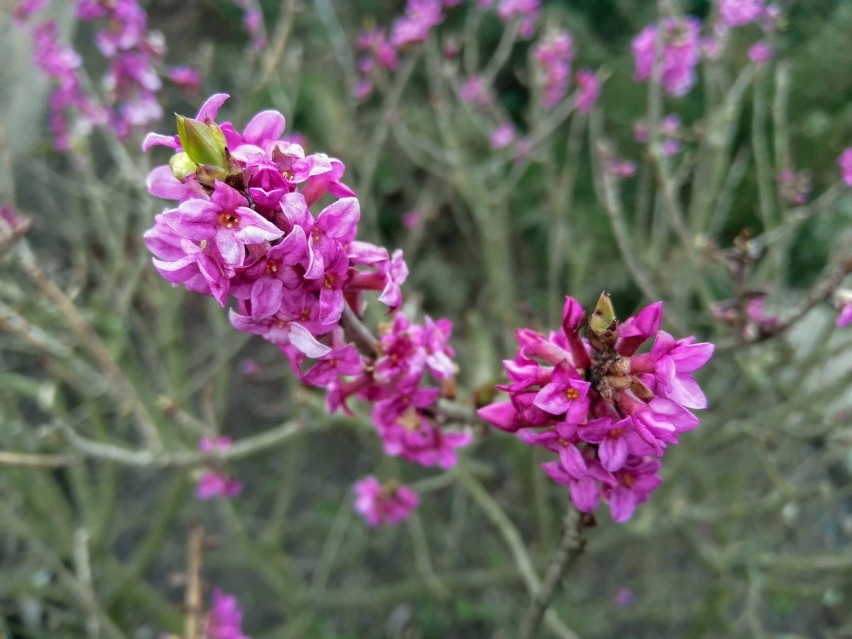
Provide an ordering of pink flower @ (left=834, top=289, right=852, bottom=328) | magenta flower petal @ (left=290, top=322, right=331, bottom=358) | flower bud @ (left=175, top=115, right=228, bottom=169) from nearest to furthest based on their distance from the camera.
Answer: flower bud @ (left=175, top=115, right=228, bottom=169) → magenta flower petal @ (left=290, top=322, right=331, bottom=358) → pink flower @ (left=834, top=289, right=852, bottom=328)

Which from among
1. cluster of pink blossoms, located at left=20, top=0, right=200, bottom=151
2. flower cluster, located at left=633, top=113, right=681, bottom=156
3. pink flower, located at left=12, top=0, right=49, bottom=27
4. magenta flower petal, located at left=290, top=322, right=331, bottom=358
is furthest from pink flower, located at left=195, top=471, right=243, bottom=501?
flower cluster, located at left=633, top=113, right=681, bottom=156

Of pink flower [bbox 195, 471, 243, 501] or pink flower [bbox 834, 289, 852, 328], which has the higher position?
pink flower [bbox 834, 289, 852, 328]

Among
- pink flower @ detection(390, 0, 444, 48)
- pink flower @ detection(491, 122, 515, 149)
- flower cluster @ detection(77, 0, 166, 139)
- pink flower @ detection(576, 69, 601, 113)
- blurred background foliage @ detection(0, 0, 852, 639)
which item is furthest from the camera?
pink flower @ detection(491, 122, 515, 149)

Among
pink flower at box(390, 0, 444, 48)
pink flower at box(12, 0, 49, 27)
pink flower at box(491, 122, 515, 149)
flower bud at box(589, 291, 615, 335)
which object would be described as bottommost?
pink flower at box(491, 122, 515, 149)

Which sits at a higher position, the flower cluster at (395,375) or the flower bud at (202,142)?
the flower bud at (202,142)

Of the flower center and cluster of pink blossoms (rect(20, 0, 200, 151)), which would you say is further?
cluster of pink blossoms (rect(20, 0, 200, 151))

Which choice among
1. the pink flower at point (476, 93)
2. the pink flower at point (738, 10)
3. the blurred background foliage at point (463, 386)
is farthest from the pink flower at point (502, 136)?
the pink flower at point (738, 10)

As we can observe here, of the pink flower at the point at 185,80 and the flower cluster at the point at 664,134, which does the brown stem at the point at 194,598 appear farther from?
the flower cluster at the point at 664,134

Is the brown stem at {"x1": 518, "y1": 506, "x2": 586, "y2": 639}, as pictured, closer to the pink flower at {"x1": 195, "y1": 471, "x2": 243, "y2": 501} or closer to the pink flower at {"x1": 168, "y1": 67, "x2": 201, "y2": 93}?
the pink flower at {"x1": 195, "y1": 471, "x2": 243, "y2": 501}
